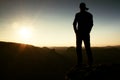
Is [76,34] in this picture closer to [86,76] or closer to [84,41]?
[84,41]

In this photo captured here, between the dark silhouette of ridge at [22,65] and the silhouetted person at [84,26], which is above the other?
the silhouetted person at [84,26]

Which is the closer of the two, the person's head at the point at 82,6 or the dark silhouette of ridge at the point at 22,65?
the person's head at the point at 82,6


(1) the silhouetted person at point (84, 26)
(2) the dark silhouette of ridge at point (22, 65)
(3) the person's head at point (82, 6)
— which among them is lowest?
(2) the dark silhouette of ridge at point (22, 65)

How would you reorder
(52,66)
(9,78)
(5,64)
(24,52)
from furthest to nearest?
1. (52,66)
2. (24,52)
3. (5,64)
4. (9,78)

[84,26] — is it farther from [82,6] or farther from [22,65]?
[22,65]

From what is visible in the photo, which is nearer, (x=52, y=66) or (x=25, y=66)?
(x=25, y=66)

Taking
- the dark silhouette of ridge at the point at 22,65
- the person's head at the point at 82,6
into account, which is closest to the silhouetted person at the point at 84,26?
the person's head at the point at 82,6

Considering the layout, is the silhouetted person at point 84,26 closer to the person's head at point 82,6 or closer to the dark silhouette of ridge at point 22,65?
the person's head at point 82,6

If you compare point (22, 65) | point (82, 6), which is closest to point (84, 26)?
point (82, 6)

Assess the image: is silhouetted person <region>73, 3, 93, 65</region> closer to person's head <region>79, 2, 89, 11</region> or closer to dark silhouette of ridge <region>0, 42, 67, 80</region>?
person's head <region>79, 2, 89, 11</region>

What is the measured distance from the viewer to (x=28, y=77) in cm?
3650

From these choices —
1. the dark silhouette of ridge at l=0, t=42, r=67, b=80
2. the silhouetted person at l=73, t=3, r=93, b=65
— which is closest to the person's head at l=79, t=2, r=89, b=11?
the silhouetted person at l=73, t=3, r=93, b=65

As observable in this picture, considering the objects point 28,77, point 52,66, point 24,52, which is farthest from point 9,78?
point 52,66

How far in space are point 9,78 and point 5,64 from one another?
3766 millimetres
